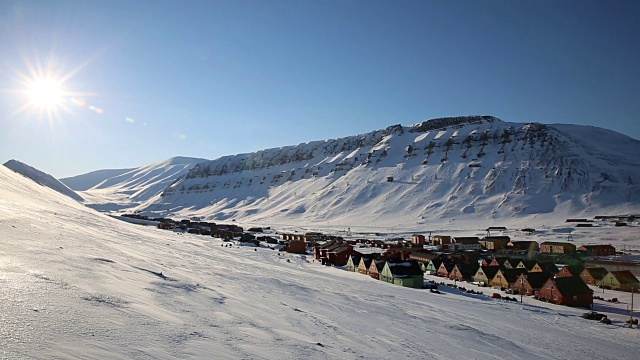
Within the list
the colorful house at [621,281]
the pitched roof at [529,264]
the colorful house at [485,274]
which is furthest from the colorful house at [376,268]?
the colorful house at [621,281]

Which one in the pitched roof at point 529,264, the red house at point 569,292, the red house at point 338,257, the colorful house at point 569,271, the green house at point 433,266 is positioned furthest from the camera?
the red house at point 338,257

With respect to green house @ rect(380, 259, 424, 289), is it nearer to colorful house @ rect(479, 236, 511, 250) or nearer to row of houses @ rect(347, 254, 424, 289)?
row of houses @ rect(347, 254, 424, 289)

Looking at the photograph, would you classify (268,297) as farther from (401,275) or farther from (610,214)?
(610,214)

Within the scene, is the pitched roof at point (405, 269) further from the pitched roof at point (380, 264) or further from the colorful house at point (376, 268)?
the colorful house at point (376, 268)

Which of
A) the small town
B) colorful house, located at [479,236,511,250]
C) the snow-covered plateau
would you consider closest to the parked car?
the small town

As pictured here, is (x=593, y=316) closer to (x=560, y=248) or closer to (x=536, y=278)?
(x=536, y=278)

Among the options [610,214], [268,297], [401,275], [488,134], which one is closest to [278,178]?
[488,134]
